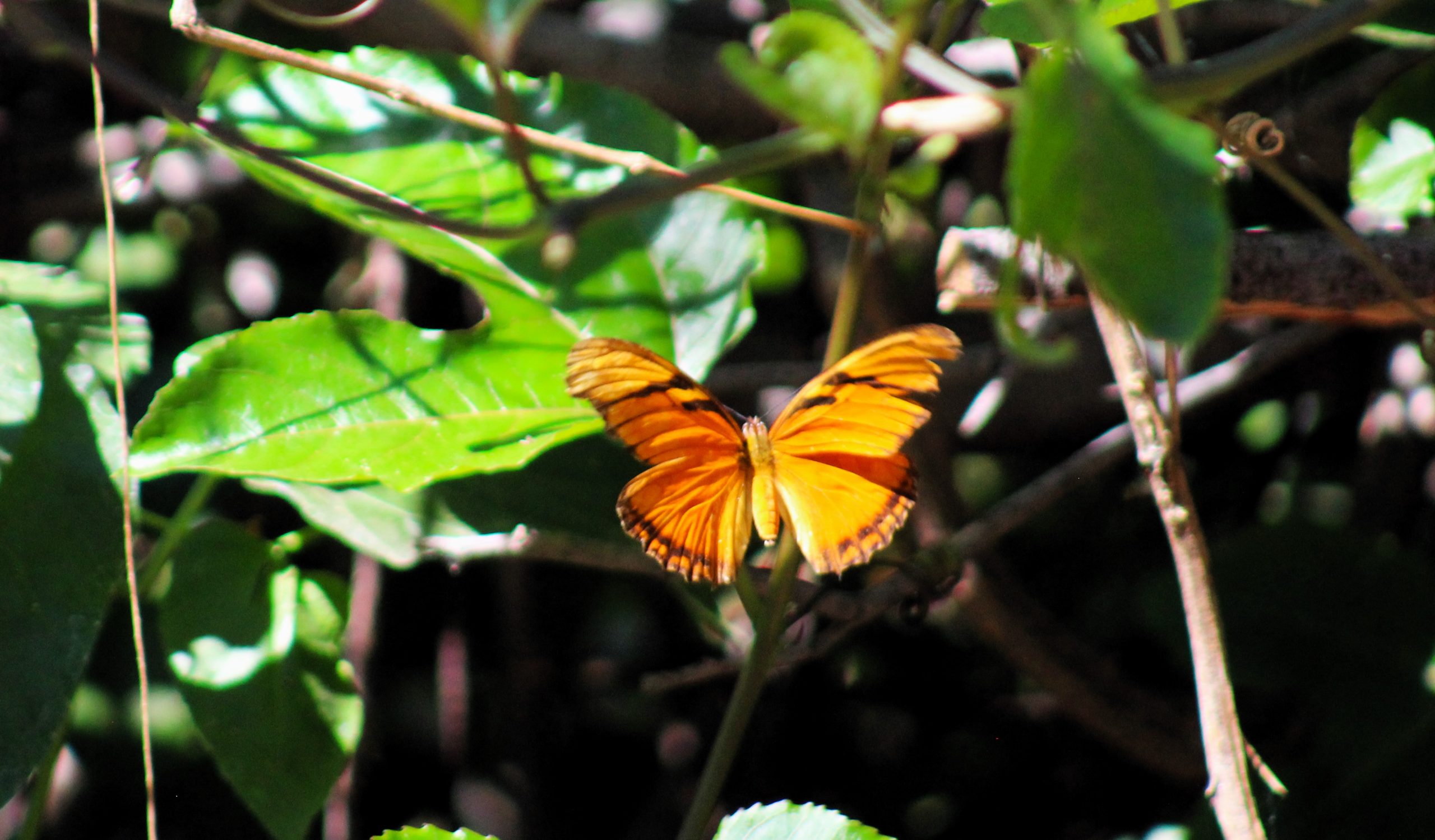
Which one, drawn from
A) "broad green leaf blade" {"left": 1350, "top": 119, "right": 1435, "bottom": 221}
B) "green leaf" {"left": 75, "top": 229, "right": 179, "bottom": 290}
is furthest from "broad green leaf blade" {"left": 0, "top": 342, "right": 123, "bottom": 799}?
"broad green leaf blade" {"left": 1350, "top": 119, "right": 1435, "bottom": 221}

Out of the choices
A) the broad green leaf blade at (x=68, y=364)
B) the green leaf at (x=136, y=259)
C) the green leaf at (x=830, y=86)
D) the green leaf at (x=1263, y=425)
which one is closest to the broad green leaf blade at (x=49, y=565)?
the broad green leaf blade at (x=68, y=364)

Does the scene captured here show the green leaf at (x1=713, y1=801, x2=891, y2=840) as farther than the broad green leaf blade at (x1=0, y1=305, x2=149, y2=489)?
No

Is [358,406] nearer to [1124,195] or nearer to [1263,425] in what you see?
[1124,195]

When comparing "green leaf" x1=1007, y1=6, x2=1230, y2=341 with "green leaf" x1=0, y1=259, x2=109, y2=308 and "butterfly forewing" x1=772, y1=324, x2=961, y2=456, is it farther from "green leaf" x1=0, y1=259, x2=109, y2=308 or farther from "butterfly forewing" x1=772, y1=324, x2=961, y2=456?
"green leaf" x1=0, y1=259, x2=109, y2=308

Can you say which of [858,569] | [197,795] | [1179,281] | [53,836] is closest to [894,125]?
[1179,281]

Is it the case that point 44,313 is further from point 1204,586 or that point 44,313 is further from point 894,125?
point 1204,586

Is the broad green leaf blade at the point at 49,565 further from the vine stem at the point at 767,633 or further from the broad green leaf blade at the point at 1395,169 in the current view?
the broad green leaf blade at the point at 1395,169
